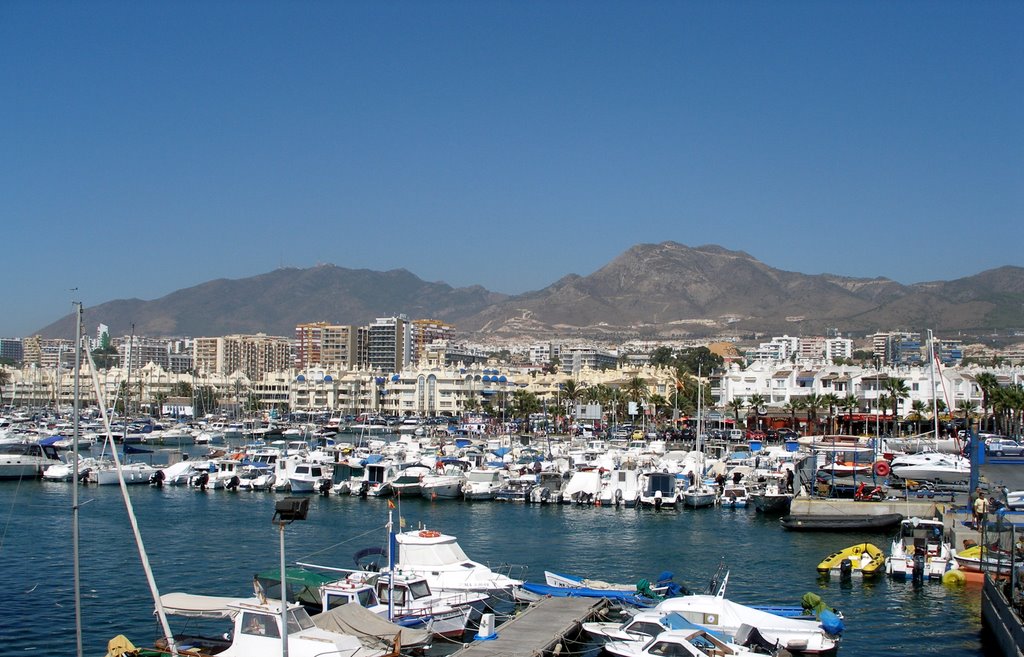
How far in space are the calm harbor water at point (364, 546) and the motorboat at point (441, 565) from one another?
5.03 m

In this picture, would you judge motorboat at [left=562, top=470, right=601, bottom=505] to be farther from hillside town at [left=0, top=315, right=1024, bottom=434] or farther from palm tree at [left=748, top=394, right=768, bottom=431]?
palm tree at [left=748, top=394, right=768, bottom=431]

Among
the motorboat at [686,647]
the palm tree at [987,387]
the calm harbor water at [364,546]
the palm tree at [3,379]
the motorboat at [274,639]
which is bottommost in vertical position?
the calm harbor water at [364,546]

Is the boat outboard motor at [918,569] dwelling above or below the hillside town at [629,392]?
below

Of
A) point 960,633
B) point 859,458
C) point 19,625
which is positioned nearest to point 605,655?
point 960,633

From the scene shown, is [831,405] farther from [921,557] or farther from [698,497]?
[921,557]

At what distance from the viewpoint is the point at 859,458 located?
5988cm

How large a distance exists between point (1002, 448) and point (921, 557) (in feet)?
102

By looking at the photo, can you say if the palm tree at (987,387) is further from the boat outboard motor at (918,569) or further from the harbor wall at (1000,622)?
the harbor wall at (1000,622)

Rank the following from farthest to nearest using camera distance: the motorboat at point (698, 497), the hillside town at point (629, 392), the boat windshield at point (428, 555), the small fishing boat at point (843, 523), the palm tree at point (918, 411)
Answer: the hillside town at point (629, 392)
the palm tree at point (918, 411)
the motorboat at point (698, 497)
the small fishing boat at point (843, 523)
the boat windshield at point (428, 555)

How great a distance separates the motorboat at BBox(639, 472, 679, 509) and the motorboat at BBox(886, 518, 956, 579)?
15255mm

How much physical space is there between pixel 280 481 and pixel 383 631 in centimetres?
3508

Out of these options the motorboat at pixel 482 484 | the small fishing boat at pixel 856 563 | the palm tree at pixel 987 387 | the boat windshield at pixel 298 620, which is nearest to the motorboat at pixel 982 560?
the small fishing boat at pixel 856 563

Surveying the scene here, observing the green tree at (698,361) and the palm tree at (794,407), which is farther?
the green tree at (698,361)

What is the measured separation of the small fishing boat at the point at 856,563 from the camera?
99.1 ft
